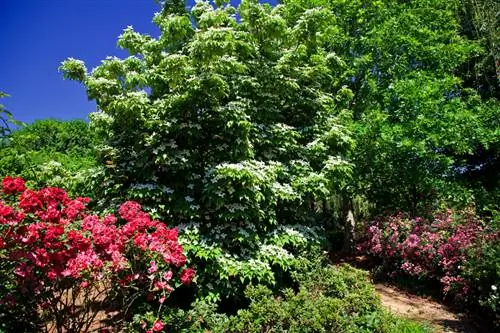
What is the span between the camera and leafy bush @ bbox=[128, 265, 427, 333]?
5492 millimetres

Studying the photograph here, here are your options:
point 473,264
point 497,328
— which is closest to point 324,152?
point 473,264

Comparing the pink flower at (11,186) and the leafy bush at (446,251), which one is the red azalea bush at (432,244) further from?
the pink flower at (11,186)

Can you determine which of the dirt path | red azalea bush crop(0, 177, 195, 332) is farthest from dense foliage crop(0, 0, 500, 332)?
the dirt path

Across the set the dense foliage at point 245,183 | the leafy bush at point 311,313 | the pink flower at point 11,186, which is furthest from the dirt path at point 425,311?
the pink flower at point 11,186

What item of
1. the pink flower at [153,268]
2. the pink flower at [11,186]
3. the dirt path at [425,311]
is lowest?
the dirt path at [425,311]

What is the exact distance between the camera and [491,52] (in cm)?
1545

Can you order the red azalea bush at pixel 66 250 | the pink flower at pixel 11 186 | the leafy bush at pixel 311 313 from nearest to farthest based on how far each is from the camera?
1. the red azalea bush at pixel 66 250
2. the pink flower at pixel 11 186
3. the leafy bush at pixel 311 313

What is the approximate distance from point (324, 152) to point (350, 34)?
7.53 meters

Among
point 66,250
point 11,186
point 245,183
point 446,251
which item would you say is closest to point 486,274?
point 446,251

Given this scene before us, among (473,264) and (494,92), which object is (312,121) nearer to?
(473,264)

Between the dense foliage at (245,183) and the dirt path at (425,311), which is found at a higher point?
the dense foliage at (245,183)

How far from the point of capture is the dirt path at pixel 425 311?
303 inches

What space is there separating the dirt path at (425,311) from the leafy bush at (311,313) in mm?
1029

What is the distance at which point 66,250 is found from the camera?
493 centimetres
